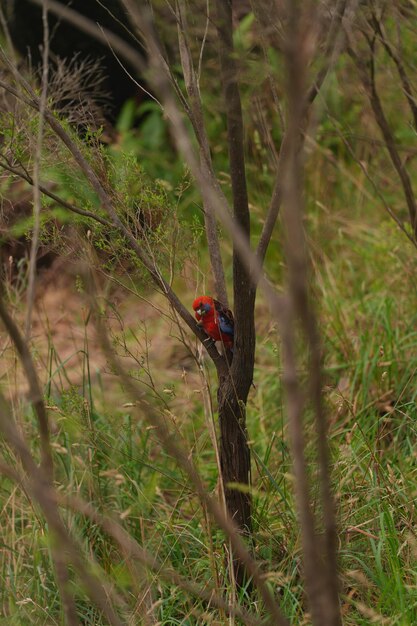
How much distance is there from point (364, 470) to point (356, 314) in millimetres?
1321

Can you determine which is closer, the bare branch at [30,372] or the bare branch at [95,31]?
the bare branch at [30,372]

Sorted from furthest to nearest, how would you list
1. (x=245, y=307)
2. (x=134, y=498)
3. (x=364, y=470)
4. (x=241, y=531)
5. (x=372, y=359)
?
(x=372, y=359) < (x=134, y=498) < (x=364, y=470) < (x=241, y=531) < (x=245, y=307)

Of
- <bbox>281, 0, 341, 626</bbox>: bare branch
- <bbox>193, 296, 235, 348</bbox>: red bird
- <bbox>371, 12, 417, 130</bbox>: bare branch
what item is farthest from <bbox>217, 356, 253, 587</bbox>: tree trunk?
<bbox>371, 12, 417, 130</bbox>: bare branch

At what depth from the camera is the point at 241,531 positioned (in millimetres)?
2494

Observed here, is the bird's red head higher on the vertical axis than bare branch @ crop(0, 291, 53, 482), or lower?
higher

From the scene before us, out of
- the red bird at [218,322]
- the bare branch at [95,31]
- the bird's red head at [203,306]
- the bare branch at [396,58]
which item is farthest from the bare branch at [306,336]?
the bare branch at [396,58]

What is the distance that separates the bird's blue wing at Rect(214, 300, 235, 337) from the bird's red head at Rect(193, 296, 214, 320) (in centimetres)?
4

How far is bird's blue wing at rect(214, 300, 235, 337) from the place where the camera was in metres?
2.49

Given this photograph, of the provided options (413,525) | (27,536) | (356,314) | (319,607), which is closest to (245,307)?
(413,525)

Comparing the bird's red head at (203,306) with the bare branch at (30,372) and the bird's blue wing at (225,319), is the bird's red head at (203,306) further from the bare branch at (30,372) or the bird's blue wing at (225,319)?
the bare branch at (30,372)

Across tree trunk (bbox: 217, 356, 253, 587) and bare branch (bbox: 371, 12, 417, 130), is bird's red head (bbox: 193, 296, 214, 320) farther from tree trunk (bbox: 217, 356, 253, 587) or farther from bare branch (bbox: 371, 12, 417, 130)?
bare branch (bbox: 371, 12, 417, 130)

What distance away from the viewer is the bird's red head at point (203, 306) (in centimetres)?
257

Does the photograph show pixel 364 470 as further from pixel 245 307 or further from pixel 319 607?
pixel 319 607

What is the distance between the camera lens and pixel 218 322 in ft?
8.17
